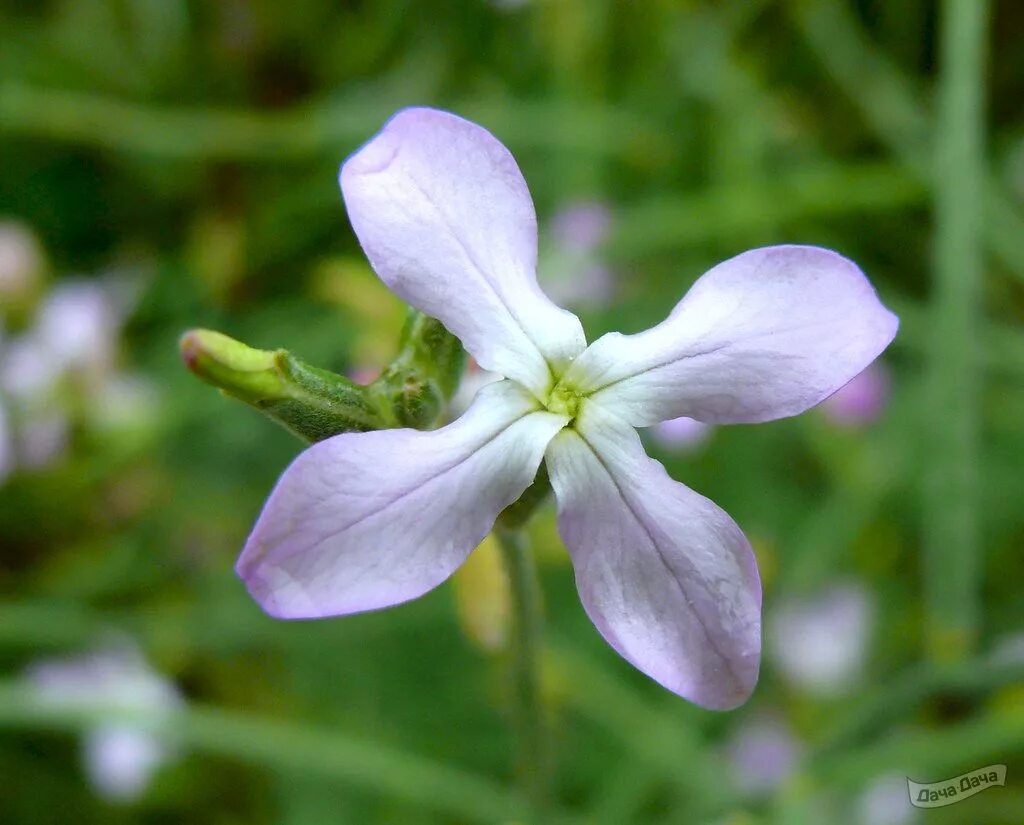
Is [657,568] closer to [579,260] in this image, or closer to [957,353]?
[957,353]

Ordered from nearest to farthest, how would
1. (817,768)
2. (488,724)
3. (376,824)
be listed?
(817,768) < (376,824) < (488,724)

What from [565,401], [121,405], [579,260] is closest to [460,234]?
[565,401]

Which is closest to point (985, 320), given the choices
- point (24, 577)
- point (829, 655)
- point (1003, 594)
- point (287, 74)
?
point (1003, 594)

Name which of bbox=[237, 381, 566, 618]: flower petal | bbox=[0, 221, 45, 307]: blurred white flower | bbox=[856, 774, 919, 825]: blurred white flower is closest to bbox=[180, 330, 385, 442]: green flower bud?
bbox=[237, 381, 566, 618]: flower petal

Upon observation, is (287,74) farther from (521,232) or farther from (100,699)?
(521,232)

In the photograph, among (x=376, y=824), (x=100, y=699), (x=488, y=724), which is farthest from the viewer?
(x=488, y=724)

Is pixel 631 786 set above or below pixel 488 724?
below
